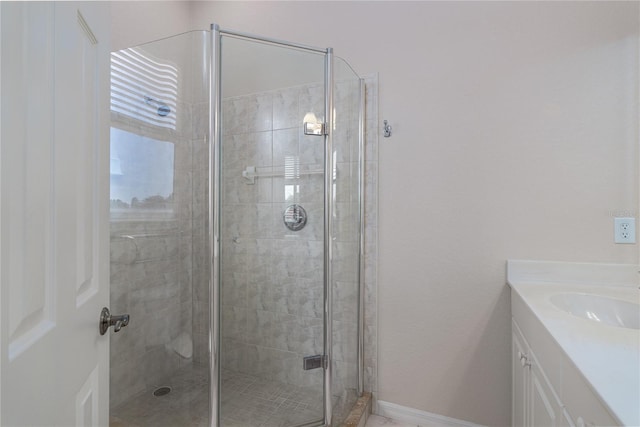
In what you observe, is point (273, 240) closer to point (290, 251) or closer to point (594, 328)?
point (290, 251)

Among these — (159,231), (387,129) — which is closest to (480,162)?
(387,129)

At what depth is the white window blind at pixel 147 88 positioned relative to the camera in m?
1.57

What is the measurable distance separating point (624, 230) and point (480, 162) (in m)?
0.66

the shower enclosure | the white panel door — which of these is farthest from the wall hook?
the white panel door

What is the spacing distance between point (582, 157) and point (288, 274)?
1.57m

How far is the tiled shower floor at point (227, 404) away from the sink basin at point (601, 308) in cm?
122

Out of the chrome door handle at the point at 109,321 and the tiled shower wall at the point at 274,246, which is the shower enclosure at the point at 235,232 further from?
the chrome door handle at the point at 109,321

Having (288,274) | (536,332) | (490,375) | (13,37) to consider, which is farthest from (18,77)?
(490,375)

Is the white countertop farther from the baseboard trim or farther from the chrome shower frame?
the chrome shower frame

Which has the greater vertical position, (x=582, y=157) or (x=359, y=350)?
(x=582, y=157)

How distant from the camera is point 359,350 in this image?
1867 millimetres

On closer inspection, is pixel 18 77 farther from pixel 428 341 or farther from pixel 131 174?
pixel 428 341

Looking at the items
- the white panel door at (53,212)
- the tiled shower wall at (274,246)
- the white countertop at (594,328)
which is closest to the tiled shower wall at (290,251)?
the tiled shower wall at (274,246)

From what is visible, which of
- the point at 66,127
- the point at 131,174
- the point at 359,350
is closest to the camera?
the point at 66,127
